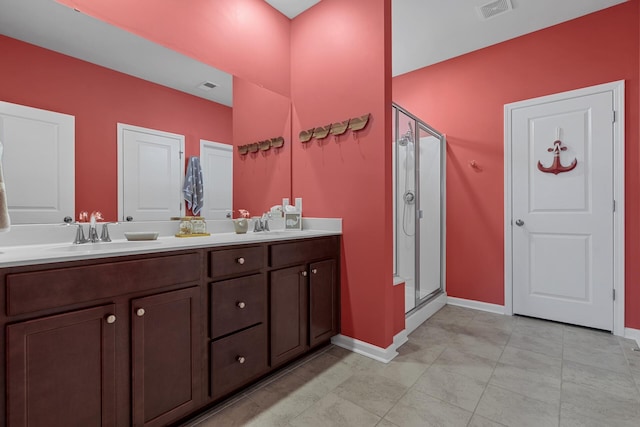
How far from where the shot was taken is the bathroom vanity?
97 centimetres

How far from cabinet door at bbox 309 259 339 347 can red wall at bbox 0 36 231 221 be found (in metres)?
1.17

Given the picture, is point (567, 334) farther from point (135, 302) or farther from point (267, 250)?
point (135, 302)

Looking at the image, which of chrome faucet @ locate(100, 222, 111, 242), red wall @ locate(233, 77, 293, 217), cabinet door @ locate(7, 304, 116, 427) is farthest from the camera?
red wall @ locate(233, 77, 293, 217)

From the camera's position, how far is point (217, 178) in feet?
6.86

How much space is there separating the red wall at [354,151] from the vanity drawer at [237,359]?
0.76 metres

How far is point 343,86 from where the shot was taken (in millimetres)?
2229

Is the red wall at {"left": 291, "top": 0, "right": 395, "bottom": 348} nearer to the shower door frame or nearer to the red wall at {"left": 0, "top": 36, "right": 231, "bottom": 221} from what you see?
the shower door frame

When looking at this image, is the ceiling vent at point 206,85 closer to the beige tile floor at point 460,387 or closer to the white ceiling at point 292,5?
the white ceiling at point 292,5

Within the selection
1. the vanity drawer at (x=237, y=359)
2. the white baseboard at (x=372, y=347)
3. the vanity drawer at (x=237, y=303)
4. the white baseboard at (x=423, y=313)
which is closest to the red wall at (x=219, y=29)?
the vanity drawer at (x=237, y=303)

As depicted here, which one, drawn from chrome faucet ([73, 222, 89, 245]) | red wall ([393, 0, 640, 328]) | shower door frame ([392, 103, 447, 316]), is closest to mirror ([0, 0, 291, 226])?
chrome faucet ([73, 222, 89, 245])

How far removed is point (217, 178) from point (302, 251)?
2.59 ft

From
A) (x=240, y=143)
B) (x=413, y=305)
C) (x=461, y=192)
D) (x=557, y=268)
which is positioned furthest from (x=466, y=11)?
(x=413, y=305)

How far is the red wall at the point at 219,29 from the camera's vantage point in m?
1.70

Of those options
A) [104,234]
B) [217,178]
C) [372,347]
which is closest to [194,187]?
[217,178]
